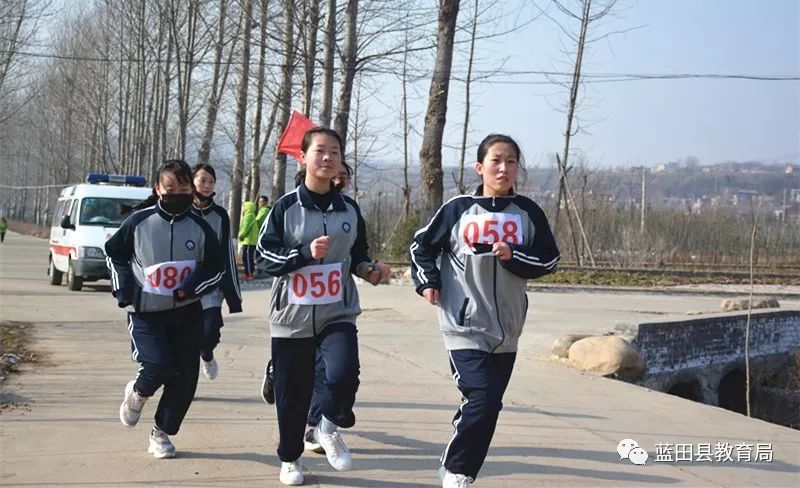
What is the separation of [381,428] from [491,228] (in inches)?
86.7

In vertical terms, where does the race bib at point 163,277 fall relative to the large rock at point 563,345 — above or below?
above

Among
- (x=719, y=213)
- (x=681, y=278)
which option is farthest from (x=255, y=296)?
(x=719, y=213)

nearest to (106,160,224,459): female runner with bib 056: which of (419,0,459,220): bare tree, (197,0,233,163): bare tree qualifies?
(419,0,459,220): bare tree

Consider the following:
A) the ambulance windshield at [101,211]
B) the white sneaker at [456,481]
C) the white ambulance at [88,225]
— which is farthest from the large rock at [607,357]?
the ambulance windshield at [101,211]

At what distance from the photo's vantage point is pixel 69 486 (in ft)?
16.9

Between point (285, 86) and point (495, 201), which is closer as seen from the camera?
point (495, 201)

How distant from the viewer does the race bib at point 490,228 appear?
5.31m

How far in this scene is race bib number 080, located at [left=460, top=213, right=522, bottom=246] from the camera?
531 centimetres

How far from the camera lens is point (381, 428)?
696 cm

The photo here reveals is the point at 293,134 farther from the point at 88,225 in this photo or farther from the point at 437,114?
the point at 437,114

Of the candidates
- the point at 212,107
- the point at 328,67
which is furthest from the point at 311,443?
the point at 212,107

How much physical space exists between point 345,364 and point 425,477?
853mm

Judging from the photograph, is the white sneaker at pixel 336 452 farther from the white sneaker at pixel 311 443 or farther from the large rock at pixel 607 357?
the large rock at pixel 607 357

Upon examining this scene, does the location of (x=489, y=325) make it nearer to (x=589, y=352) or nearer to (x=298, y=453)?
(x=298, y=453)
